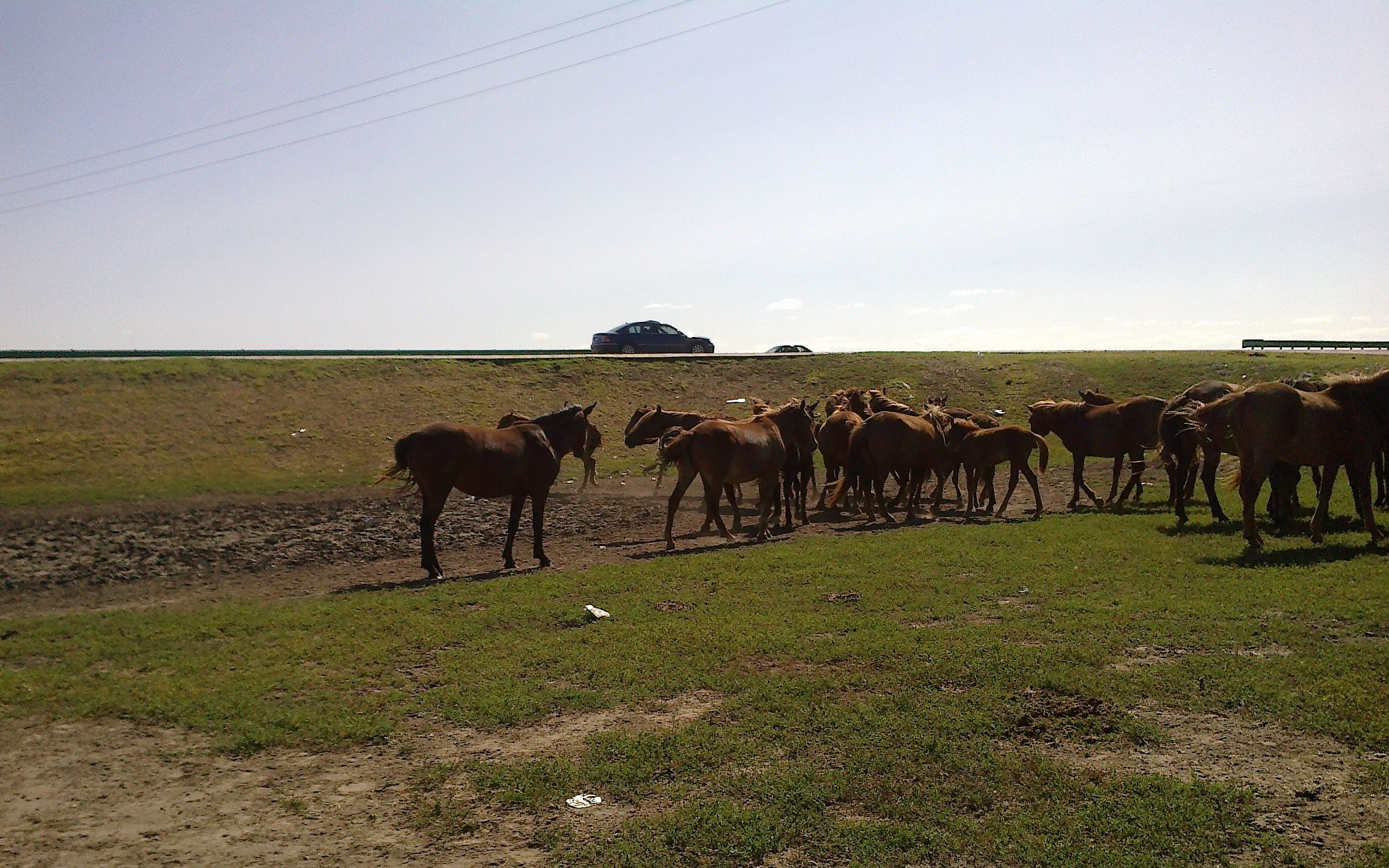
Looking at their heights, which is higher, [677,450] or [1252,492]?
[677,450]

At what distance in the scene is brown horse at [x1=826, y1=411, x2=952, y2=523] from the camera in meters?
19.9

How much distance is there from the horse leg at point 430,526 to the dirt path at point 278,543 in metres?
0.47

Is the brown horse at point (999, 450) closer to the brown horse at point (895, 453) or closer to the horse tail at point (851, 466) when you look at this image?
the brown horse at point (895, 453)

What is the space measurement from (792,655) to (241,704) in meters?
5.30

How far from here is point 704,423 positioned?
1812 cm

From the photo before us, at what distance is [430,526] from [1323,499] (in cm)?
1341

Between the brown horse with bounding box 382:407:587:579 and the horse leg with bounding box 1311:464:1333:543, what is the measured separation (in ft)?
37.8

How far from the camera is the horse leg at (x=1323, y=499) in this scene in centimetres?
1413

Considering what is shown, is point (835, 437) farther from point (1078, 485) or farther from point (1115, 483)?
point (1115, 483)

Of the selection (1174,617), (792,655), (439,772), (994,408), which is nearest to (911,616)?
(792,655)

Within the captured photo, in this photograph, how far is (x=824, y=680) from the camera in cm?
915

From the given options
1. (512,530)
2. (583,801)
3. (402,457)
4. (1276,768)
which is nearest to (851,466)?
(512,530)

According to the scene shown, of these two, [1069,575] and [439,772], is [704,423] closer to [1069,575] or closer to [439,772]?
[1069,575]

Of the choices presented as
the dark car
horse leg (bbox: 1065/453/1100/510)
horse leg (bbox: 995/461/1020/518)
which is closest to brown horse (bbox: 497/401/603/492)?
horse leg (bbox: 995/461/1020/518)
